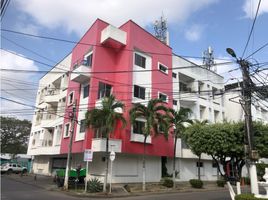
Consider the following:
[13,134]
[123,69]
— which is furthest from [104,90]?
[13,134]

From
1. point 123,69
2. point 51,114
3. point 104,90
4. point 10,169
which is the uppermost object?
point 123,69

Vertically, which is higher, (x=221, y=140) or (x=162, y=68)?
(x=162, y=68)

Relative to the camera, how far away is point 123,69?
27.4 m

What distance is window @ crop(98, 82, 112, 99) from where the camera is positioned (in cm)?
2677

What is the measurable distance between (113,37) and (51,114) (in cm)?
1705

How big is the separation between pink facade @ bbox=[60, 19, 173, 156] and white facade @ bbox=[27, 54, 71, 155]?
3466mm

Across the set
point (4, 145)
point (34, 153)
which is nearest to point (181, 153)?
point (34, 153)

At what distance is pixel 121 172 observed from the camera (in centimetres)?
2558

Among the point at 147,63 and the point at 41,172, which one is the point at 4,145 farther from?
the point at 147,63

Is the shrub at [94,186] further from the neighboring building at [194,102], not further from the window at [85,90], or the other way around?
the neighboring building at [194,102]

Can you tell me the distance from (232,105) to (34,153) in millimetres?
32149

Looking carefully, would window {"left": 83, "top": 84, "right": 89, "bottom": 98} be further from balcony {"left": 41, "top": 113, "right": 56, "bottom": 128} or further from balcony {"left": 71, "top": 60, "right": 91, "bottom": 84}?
balcony {"left": 41, "top": 113, "right": 56, "bottom": 128}

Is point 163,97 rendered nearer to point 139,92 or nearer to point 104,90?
point 139,92

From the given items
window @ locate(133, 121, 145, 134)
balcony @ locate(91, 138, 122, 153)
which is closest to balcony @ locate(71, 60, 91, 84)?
balcony @ locate(91, 138, 122, 153)
